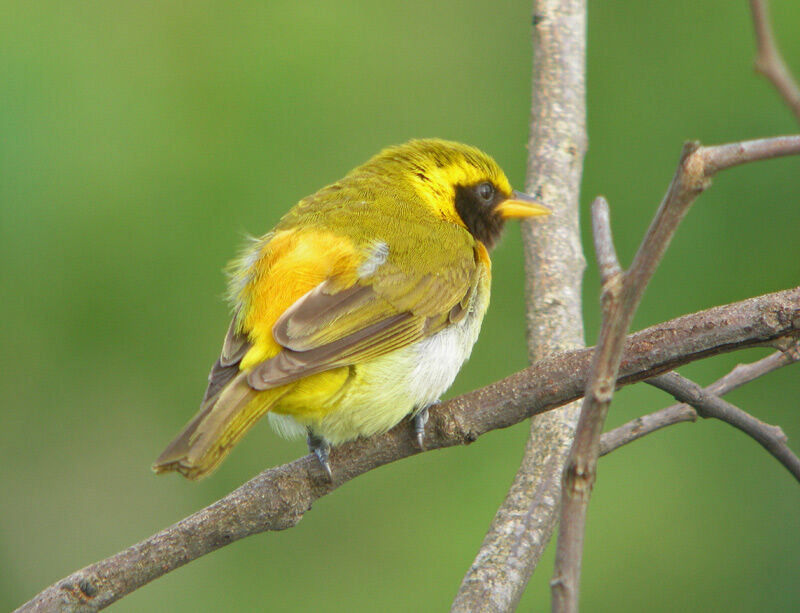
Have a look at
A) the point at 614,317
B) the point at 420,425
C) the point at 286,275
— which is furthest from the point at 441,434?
the point at 614,317

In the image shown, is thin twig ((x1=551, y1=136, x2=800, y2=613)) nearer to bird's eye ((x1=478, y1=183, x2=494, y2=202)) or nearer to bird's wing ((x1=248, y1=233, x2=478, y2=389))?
bird's wing ((x1=248, y1=233, x2=478, y2=389))

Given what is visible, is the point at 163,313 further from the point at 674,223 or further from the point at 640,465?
the point at 674,223

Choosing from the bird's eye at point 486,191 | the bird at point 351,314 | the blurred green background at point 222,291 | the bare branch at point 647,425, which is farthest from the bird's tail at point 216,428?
the blurred green background at point 222,291

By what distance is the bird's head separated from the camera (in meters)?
3.81

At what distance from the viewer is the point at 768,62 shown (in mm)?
1043

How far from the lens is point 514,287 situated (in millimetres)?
4871

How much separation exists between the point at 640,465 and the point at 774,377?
0.63 m

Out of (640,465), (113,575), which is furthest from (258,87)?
(113,575)

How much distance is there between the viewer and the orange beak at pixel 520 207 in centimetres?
372

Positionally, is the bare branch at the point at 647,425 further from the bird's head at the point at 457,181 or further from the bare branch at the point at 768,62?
the bare branch at the point at 768,62

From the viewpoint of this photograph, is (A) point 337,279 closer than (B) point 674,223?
No

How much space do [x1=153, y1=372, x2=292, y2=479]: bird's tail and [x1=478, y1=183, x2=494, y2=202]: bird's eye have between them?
1433 mm

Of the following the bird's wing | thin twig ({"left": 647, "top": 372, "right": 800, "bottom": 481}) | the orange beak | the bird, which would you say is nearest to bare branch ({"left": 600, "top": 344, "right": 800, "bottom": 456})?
thin twig ({"left": 647, "top": 372, "right": 800, "bottom": 481})

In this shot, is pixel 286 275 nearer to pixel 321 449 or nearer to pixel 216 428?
pixel 321 449
